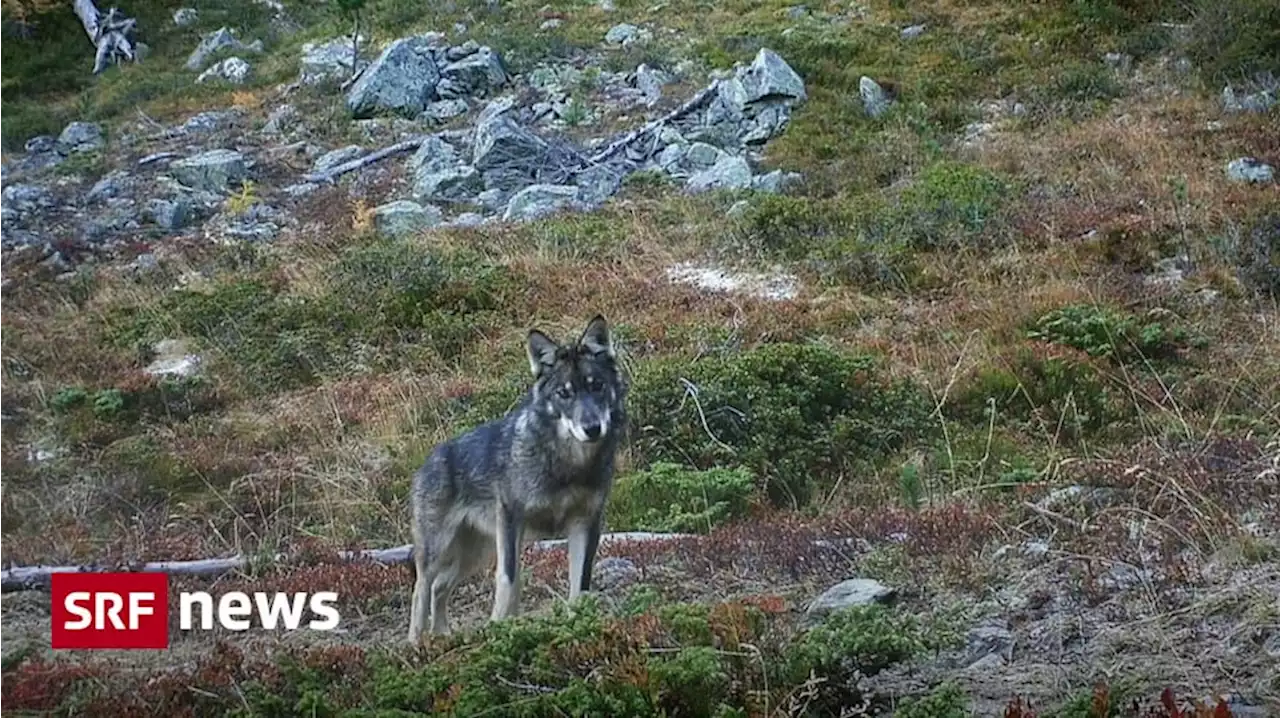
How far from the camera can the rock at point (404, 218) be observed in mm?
17969

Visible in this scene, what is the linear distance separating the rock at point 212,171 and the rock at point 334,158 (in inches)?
43.9

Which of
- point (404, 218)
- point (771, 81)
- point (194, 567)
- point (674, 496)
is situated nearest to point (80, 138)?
point (404, 218)

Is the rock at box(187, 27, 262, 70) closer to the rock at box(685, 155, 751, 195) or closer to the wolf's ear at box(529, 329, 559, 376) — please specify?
the rock at box(685, 155, 751, 195)

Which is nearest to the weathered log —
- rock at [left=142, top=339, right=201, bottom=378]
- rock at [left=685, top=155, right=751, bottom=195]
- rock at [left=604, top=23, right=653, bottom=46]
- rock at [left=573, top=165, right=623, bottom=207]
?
rock at [left=604, top=23, right=653, bottom=46]

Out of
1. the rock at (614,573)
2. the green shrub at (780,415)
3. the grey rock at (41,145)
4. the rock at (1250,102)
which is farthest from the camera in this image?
the grey rock at (41,145)

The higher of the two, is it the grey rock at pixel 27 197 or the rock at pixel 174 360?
Answer: the rock at pixel 174 360

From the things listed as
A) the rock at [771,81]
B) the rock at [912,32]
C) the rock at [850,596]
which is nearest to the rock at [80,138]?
the rock at [771,81]

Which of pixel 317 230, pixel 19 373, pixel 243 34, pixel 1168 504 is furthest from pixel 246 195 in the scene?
pixel 1168 504

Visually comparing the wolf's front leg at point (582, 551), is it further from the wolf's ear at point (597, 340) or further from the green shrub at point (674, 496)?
the green shrub at point (674, 496)

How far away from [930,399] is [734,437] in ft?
5.31

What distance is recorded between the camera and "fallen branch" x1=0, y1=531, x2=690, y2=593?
7598 millimetres

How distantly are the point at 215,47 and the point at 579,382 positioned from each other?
87.9 ft

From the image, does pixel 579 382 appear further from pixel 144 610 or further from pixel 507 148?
pixel 507 148

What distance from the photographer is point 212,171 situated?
2167cm
